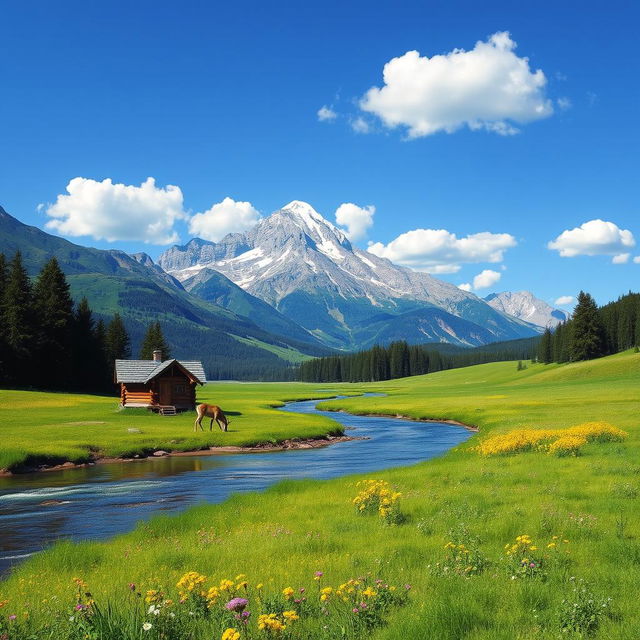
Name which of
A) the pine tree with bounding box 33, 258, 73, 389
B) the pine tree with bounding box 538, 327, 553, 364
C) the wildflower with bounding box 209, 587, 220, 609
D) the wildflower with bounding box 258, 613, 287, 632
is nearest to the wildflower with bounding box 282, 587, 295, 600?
the wildflower with bounding box 258, 613, 287, 632

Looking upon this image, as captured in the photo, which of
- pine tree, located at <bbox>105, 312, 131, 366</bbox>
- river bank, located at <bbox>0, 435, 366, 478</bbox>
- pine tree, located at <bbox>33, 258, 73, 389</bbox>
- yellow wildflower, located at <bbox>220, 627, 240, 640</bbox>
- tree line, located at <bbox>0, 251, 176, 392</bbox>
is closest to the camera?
yellow wildflower, located at <bbox>220, 627, 240, 640</bbox>

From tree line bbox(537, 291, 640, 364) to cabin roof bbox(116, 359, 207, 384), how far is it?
361ft

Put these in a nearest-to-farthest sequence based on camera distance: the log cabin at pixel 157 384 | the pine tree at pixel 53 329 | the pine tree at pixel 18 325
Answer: the log cabin at pixel 157 384
the pine tree at pixel 18 325
the pine tree at pixel 53 329

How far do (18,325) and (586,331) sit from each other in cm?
13231

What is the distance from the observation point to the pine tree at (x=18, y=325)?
3255 inches

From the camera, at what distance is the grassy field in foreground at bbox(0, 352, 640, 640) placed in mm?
8414

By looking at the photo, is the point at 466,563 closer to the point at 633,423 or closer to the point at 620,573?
the point at 620,573

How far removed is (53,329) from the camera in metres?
90.1

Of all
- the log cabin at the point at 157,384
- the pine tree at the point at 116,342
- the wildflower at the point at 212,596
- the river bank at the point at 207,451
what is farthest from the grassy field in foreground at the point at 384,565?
the pine tree at the point at 116,342

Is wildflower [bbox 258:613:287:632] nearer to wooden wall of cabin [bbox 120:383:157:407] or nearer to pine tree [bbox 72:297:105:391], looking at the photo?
wooden wall of cabin [bbox 120:383:157:407]

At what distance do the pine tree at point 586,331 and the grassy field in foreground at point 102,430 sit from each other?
333 feet

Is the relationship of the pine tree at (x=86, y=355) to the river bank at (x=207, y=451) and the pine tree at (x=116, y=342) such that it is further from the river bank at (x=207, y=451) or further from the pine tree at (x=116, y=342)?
the river bank at (x=207, y=451)

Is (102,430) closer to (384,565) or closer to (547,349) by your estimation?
(384,565)

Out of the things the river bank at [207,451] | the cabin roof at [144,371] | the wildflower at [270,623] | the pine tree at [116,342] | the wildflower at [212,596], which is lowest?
the river bank at [207,451]
